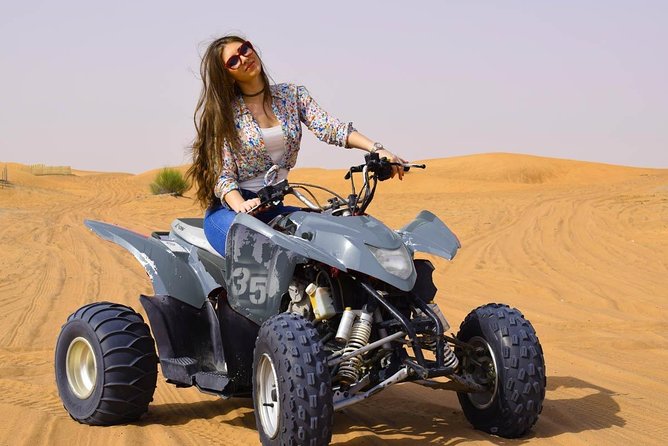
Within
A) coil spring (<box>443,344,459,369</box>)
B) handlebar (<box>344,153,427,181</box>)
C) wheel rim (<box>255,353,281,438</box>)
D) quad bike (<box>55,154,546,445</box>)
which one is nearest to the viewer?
quad bike (<box>55,154,546,445</box>)

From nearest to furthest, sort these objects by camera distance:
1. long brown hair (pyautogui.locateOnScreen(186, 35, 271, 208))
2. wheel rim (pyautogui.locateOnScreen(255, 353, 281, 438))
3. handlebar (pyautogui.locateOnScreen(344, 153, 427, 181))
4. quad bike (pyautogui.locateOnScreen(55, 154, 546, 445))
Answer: quad bike (pyautogui.locateOnScreen(55, 154, 546, 445)), wheel rim (pyautogui.locateOnScreen(255, 353, 281, 438)), handlebar (pyautogui.locateOnScreen(344, 153, 427, 181)), long brown hair (pyautogui.locateOnScreen(186, 35, 271, 208))

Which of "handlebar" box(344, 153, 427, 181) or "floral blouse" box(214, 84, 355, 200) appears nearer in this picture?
"handlebar" box(344, 153, 427, 181)

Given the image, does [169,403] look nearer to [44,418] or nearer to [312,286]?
[44,418]

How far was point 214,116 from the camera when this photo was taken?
18.6 ft

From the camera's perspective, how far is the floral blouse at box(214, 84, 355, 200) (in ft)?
18.6

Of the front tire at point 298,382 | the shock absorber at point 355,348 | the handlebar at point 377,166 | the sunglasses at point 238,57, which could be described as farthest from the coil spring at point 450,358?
the sunglasses at point 238,57

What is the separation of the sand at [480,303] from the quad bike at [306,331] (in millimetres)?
318

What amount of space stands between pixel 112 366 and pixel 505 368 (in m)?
2.38

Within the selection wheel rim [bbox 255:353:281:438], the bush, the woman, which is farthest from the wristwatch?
the bush

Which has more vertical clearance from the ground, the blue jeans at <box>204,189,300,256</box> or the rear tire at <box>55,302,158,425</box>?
the blue jeans at <box>204,189,300,256</box>

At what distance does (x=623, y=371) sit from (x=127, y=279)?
7.87m

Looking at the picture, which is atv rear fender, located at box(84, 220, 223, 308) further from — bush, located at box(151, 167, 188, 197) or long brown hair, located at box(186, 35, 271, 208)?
bush, located at box(151, 167, 188, 197)

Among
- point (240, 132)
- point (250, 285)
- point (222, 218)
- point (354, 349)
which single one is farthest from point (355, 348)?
point (240, 132)

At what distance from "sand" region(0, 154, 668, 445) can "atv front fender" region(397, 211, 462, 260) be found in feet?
3.45
